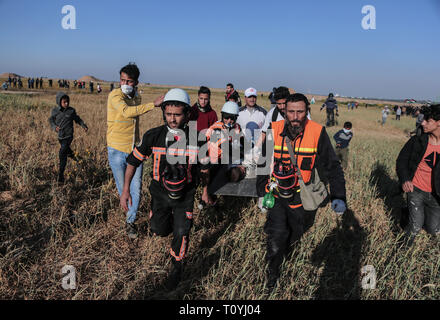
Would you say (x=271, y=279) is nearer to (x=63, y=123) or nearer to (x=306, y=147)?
(x=306, y=147)

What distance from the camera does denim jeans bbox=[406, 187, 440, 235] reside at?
3.47 m

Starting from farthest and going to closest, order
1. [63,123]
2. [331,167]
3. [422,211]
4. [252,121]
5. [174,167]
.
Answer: [252,121]
[63,123]
[422,211]
[331,167]
[174,167]

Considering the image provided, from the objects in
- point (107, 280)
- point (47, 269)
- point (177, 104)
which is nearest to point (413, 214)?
point (177, 104)

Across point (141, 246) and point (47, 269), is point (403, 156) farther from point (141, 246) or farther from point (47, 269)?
point (47, 269)

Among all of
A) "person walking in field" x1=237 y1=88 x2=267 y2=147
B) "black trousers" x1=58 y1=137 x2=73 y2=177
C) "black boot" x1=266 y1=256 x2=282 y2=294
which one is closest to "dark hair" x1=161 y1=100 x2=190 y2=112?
"black boot" x1=266 y1=256 x2=282 y2=294

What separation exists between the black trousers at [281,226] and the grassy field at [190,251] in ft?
0.64

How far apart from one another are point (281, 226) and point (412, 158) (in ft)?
7.89

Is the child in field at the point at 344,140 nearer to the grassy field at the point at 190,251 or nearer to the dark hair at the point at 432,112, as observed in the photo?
the grassy field at the point at 190,251

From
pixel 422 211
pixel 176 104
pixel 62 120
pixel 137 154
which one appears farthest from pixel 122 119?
pixel 422 211

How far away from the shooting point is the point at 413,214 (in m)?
3.54

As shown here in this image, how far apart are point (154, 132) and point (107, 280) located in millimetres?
1709

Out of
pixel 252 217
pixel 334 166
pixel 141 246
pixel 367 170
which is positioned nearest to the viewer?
pixel 334 166

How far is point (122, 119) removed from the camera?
3.36m

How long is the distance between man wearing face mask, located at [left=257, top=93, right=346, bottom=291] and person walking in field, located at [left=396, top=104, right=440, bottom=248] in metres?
1.72
